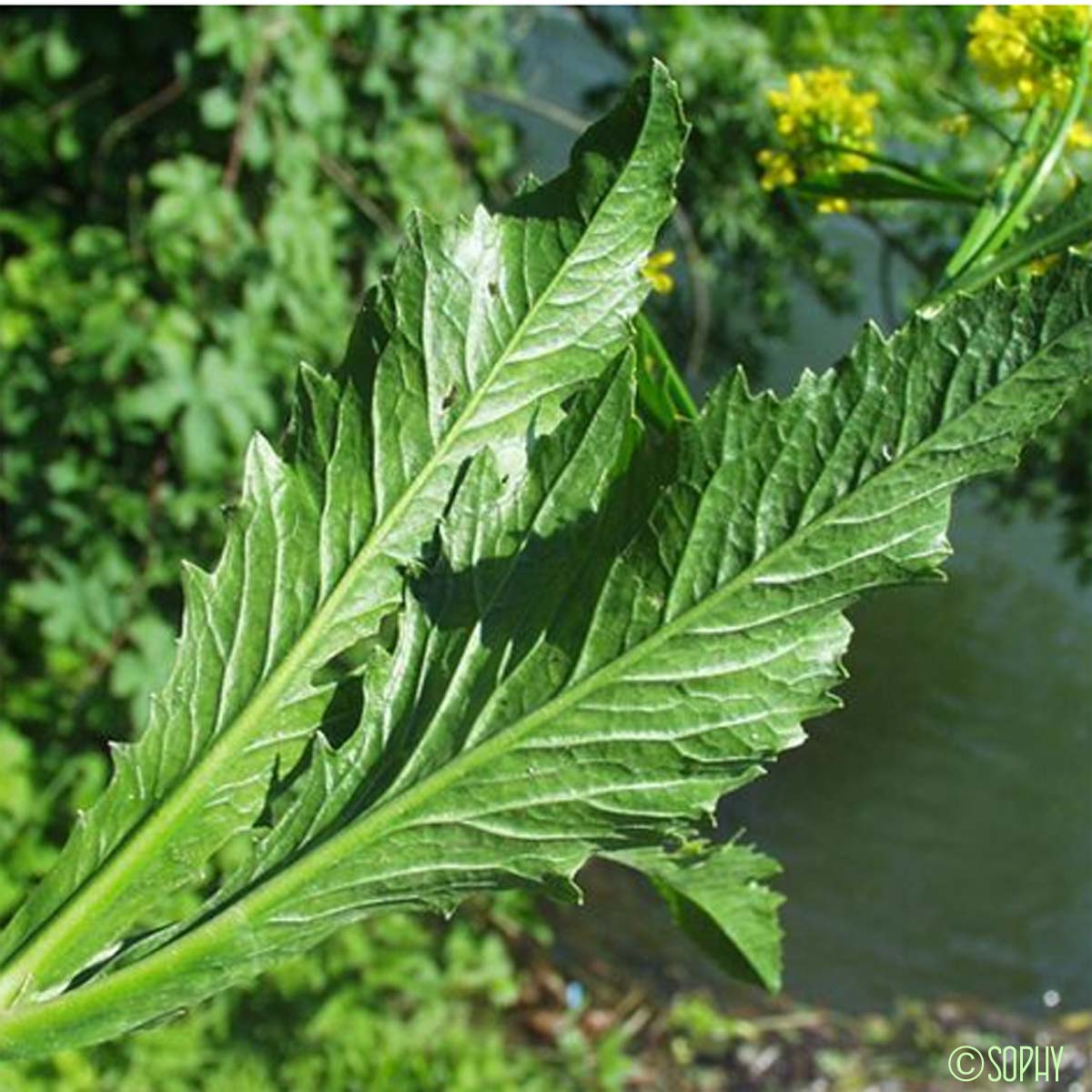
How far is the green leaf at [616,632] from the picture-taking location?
1.41 ft

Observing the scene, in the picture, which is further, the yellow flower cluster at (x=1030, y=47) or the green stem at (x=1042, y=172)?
the yellow flower cluster at (x=1030, y=47)

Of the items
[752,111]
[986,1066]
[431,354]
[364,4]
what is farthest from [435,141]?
[431,354]

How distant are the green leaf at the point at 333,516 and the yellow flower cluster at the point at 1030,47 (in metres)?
0.30

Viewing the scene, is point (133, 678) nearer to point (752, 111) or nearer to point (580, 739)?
point (752, 111)

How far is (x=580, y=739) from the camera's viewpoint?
444 mm

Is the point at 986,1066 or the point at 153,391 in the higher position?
the point at 153,391

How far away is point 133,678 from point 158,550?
7.9 inches

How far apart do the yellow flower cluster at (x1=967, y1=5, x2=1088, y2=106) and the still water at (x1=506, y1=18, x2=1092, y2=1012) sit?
3.00m

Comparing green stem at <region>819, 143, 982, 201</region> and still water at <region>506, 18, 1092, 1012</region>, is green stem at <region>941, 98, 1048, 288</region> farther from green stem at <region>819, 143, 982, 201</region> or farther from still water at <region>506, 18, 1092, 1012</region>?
still water at <region>506, 18, 1092, 1012</region>

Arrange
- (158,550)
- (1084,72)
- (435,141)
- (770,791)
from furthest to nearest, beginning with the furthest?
(770,791) → (435,141) → (158,550) → (1084,72)

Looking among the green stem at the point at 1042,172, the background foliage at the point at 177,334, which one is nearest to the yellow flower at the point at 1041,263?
the green stem at the point at 1042,172

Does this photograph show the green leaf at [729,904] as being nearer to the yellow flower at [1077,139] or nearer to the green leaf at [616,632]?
the green leaf at [616,632]

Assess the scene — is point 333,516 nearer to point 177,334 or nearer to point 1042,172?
point 1042,172

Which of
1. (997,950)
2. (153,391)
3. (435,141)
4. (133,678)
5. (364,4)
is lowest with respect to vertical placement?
(997,950)
